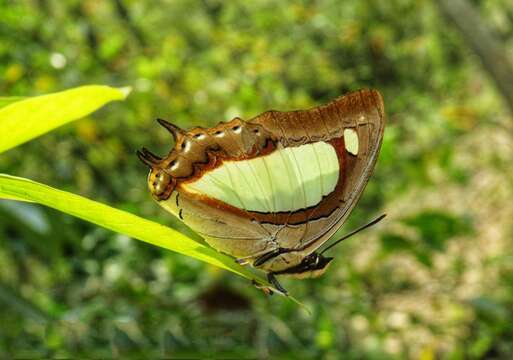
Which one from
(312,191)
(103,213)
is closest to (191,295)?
(312,191)

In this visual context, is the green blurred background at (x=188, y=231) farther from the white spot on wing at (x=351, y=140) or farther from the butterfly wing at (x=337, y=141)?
the white spot on wing at (x=351, y=140)

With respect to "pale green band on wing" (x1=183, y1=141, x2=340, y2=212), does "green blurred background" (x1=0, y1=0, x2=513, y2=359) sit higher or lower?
higher

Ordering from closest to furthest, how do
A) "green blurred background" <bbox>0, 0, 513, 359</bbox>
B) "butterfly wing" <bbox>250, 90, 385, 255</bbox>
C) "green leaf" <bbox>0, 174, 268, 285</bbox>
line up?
"green leaf" <bbox>0, 174, 268, 285</bbox> → "butterfly wing" <bbox>250, 90, 385, 255</bbox> → "green blurred background" <bbox>0, 0, 513, 359</bbox>

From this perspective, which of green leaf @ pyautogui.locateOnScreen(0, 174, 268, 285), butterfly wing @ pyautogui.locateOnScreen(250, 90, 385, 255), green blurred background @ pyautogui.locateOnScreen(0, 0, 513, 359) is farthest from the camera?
green blurred background @ pyautogui.locateOnScreen(0, 0, 513, 359)

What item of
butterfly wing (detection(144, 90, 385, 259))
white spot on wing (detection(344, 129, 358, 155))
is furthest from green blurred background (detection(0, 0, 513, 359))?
white spot on wing (detection(344, 129, 358, 155))

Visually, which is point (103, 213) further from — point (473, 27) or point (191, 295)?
point (473, 27)

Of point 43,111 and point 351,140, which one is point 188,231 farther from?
point 43,111

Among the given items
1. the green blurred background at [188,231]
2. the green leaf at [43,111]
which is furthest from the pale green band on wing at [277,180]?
the green blurred background at [188,231]

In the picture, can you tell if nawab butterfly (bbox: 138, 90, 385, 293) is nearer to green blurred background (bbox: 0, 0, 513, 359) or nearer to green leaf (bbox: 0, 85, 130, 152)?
green leaf (bbox: 0, 85, 130, 152)
